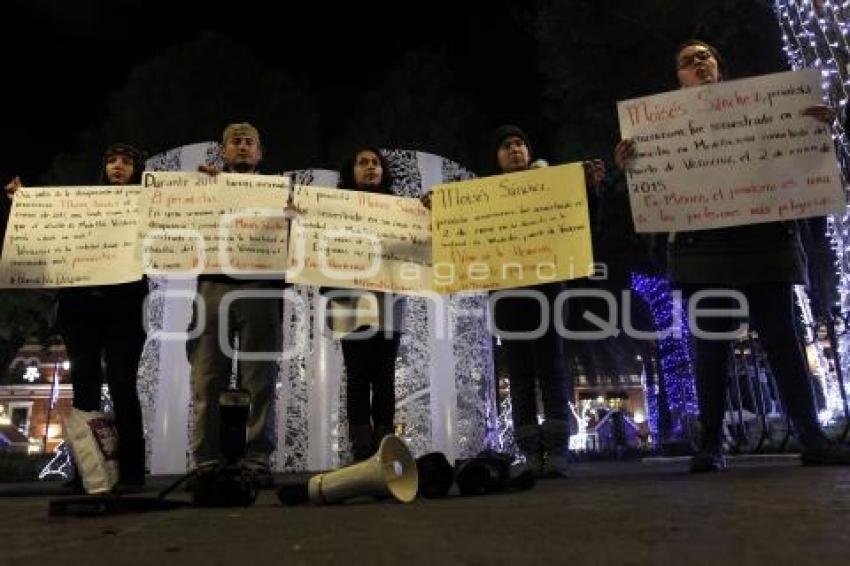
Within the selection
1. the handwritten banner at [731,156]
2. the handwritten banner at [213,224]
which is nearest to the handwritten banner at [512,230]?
the handwritten banner at [731,156]

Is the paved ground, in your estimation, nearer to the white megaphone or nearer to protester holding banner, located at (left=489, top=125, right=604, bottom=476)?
the white megaphone

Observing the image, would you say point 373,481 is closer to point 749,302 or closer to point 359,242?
point 359,242

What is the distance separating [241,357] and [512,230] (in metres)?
1.65

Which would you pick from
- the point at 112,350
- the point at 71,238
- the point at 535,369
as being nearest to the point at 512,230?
the point at 535,369

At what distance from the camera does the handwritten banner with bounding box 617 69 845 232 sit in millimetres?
3750

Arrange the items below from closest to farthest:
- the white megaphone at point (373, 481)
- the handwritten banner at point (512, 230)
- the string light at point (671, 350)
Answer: the white megaphone at point (373, 481), the handwritten banner at point (512, 230), the string light at point (671, 350)

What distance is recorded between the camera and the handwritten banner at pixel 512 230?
4051mm

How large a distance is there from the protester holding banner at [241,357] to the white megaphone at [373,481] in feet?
2.54

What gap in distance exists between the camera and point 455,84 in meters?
18.0

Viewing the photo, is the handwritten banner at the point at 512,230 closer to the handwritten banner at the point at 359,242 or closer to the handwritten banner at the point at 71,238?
the handwritten banner at the point at 359,242

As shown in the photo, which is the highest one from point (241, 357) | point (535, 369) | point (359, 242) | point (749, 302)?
point (359, 242)

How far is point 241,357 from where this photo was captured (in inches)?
150

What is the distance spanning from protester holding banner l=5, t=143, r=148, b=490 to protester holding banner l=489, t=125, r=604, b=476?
2.04 m

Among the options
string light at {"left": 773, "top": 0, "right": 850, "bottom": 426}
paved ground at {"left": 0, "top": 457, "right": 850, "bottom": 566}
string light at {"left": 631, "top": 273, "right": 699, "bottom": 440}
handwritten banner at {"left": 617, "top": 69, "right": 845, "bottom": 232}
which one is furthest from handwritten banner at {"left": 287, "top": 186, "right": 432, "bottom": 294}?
string light at {"left": 631, "top": 273, "right": 699, "bottom": 440}
